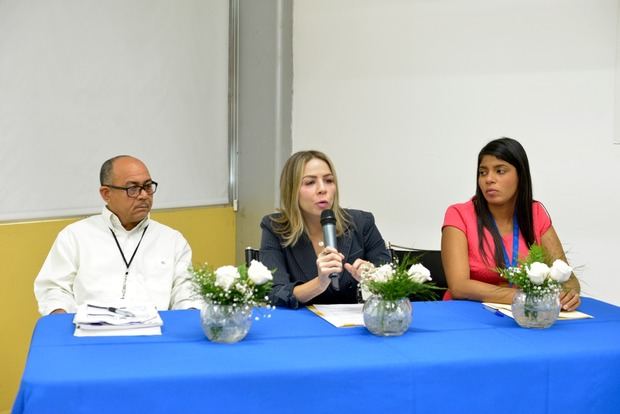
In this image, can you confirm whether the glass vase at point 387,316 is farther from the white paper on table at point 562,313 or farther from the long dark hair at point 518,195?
the long dark hair at point 518,195

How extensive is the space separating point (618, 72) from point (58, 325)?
3521 mm

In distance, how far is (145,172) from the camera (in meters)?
3.43

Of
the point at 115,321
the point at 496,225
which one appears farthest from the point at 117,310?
A: the point at 496,225

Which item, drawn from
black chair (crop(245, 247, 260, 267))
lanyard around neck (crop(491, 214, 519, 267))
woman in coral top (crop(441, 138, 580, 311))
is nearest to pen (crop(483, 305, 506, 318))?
woman in coral top (crop(441, 138, 580, 311))

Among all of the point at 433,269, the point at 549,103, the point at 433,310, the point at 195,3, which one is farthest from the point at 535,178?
the point at 195,3

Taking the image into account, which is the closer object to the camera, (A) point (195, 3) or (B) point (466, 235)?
(B) point (466, 235)

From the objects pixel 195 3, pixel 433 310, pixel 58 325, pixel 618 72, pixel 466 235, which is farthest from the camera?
pixel 195 3

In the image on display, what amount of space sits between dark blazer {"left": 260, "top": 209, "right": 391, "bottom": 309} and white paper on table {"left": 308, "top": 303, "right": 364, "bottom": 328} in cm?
16

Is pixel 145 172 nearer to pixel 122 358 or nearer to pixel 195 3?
pixel 122 358

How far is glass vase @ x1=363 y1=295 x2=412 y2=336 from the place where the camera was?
2482 mm

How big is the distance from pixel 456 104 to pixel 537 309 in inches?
97.9

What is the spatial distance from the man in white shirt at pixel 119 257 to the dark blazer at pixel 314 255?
404 mm

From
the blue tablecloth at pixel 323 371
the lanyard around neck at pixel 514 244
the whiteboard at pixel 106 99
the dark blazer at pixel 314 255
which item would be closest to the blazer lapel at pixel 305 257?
the dark blazer at pixel 314 255

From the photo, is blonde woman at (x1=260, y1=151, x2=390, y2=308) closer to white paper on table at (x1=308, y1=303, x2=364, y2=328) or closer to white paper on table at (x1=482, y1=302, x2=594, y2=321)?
white paper on table at (x1=308, y1=303, x2=364, y2=328)
